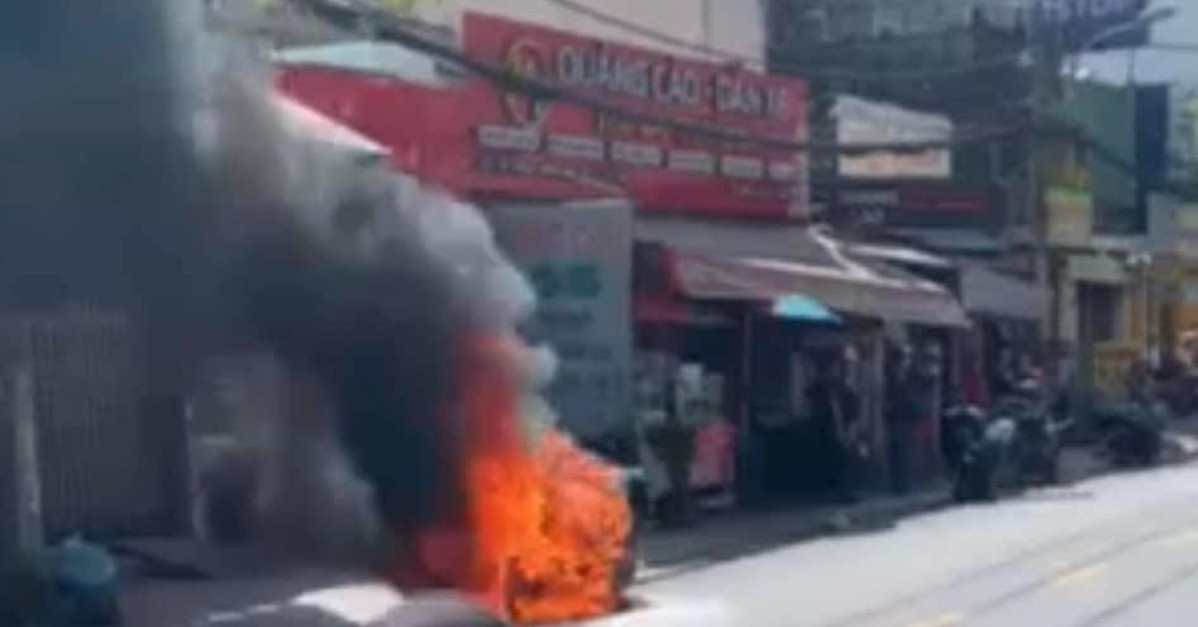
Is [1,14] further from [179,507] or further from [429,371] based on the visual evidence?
[179,507]

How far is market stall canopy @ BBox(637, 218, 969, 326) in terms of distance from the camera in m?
25.5

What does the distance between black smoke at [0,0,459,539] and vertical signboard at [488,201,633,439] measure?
704 cm

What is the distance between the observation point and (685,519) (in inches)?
978

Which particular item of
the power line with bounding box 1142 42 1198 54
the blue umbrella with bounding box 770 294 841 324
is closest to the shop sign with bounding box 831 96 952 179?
the blue umbrella with bounding box 770 294 841 324

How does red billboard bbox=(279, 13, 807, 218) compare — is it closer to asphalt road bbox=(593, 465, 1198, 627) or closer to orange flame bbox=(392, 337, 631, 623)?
asphalt road bbox=(593, 465, 1198, 627)

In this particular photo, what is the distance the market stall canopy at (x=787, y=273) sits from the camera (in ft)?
83.7

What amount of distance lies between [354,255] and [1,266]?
2168 millimetres

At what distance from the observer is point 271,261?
13680mm

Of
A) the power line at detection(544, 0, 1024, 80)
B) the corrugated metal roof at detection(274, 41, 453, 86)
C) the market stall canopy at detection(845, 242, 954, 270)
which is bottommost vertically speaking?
the market stall canopy at detection(845, 242, 954, 270)

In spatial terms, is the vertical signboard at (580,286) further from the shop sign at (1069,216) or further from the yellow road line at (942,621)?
the shop sign at (1069,216)

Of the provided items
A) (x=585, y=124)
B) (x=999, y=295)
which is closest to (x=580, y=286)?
(x=585, y=124)

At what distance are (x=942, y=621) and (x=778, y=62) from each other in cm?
3165

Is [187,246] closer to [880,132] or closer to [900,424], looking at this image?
[900,424]

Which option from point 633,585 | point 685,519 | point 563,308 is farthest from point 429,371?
point 685,519
